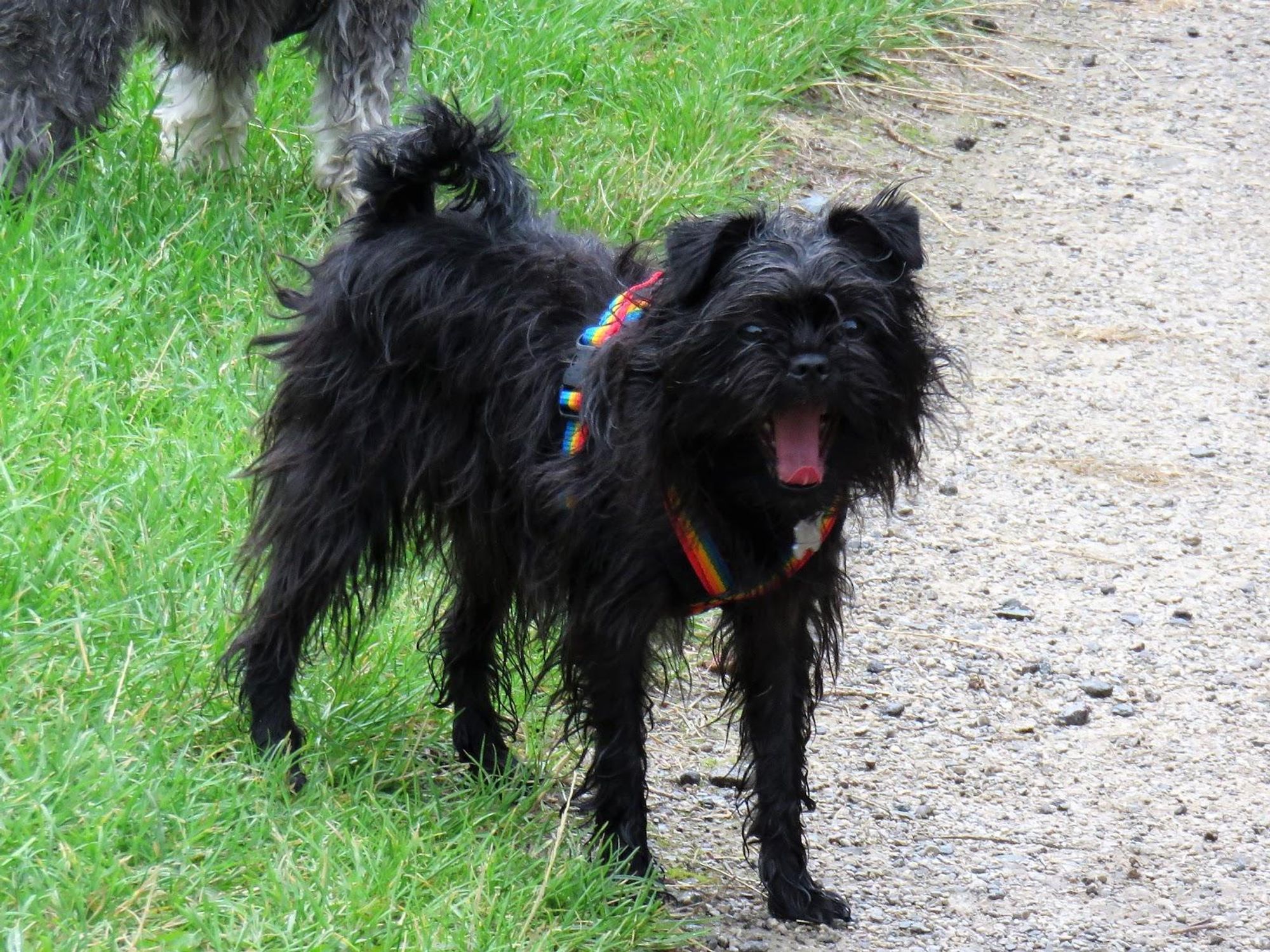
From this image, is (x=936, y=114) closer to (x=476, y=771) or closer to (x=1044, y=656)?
(x=1044, y=656)

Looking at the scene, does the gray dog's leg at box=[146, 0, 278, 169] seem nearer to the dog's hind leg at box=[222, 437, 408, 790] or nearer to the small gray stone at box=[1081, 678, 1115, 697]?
the dog's hind leg at box=[222, 437, 408, 790]

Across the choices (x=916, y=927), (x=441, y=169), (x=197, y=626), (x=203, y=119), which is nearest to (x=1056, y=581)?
(x=916, y=927)

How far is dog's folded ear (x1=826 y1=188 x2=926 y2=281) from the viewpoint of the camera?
9.62 feet

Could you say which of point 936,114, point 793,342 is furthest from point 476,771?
point 936,114

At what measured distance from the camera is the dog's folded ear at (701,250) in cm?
285

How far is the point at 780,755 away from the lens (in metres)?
3.42

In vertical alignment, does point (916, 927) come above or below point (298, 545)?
below

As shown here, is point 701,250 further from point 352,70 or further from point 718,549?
point 352,70

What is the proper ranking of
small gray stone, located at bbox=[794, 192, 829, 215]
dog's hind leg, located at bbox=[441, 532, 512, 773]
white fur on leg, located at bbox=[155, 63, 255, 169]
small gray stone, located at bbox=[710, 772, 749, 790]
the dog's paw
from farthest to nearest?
small gray stone, located at bbox=[794, 192, 829, 215]
white fur on leg, located at bbox=[155, 63, 255, 169]
small gray stone, located at bbox=[710, 772, 749, 790]
dog's hind leg, located at bbox=[441, 532, 512, 773]
the dog's paw

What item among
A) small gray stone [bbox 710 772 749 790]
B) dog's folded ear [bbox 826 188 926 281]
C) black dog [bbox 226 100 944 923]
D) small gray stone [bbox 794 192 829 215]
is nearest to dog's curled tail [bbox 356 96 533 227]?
black dog [bbox 226 100 944 923]

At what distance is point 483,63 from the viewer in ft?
21.5

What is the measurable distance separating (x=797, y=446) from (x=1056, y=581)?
2160 mm

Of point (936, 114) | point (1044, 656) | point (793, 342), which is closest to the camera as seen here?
point (793, 342)

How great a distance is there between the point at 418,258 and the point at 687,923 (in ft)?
4.80
